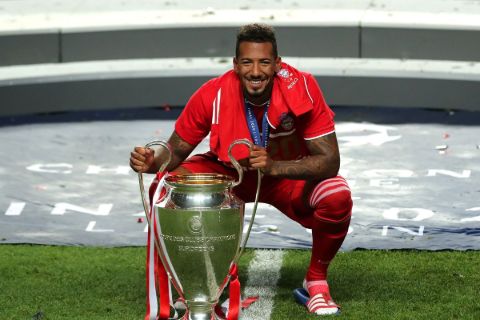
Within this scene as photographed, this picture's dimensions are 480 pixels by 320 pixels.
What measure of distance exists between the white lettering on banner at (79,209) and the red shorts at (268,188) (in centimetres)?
184

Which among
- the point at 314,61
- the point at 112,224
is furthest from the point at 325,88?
the point at 112,224

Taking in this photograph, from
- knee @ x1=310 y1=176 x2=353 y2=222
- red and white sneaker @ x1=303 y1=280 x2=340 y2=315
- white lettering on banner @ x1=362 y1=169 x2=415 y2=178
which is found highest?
knee @ x1=310 y1=176 x2=353 y2=222

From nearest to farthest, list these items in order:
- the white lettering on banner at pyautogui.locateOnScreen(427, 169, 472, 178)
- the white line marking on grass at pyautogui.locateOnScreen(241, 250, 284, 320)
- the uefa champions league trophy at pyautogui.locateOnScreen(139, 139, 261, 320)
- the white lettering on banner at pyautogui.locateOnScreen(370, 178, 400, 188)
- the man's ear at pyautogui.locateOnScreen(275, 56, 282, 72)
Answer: the uefa champions league trophy at pyautogui.locateOnScreen(139, 139, 261, 320) < the man's ear at pyautogui.locateOnScreen(275, 56, 282, 72) < the white line marking on grass at pyautogui.locateOnScreen(241, 250, 284, 320) < the white lettering on banner at pyautogui.locateOnScreen(370, 178, 400, 188) < the white lettering on banner at pyautogui.locateOnScreen(427, 169, 472, 178)

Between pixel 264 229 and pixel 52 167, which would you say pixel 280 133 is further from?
pixel 52 167

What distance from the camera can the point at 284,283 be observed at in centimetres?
645

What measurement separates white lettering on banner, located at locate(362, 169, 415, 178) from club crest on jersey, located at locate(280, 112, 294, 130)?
2.83 meters

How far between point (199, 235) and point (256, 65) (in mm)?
783

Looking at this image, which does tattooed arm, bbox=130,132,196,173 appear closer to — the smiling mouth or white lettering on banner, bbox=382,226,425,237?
the smiling mouth

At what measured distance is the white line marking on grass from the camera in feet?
19.6

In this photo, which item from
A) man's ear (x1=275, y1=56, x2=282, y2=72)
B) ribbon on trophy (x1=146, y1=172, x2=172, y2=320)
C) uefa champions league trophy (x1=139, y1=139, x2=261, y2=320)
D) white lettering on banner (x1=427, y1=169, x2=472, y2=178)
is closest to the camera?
uefa champions league trophy (x1=139, y1=139, x2=261, y2=320)

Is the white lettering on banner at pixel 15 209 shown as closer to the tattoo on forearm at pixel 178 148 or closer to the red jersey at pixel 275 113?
the tattoo on forearm at pixel 178 148

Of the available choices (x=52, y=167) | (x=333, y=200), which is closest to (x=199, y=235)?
(x=333, y=200)

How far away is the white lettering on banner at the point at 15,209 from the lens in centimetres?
794

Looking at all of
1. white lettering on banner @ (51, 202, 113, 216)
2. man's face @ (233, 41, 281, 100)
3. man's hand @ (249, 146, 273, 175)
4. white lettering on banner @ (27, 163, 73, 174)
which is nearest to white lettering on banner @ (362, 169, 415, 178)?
white lettering on banner @ (51, 202, 113, 216)
